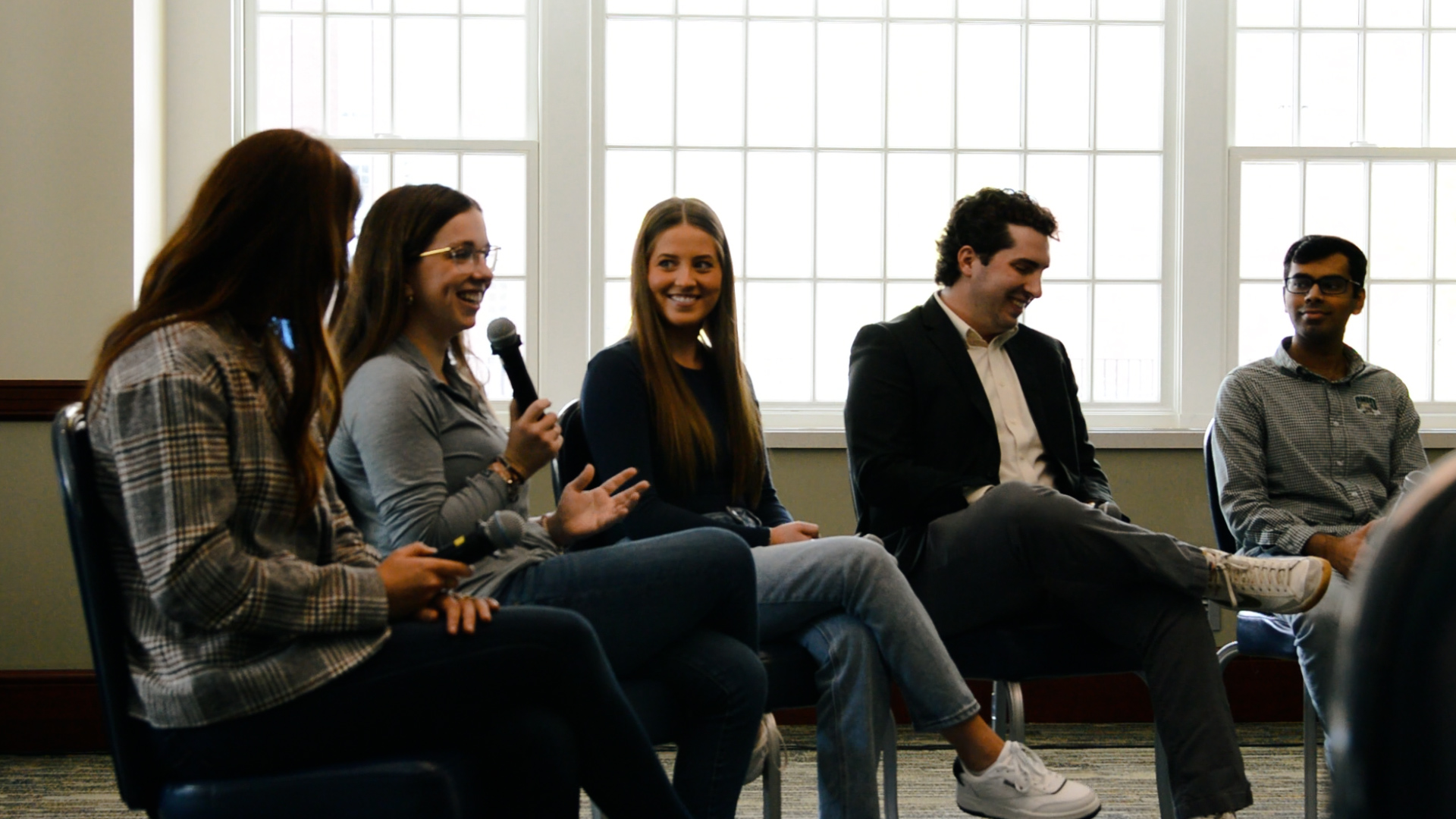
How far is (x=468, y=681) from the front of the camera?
4.24 feet

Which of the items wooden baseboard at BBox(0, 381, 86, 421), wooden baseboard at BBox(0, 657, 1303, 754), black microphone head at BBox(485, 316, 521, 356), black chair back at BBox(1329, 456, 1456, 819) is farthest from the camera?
wooden baseboard at BBox(0, 657, 1303, 754)

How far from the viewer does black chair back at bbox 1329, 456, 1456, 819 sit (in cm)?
37

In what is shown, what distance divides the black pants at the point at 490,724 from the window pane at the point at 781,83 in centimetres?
256

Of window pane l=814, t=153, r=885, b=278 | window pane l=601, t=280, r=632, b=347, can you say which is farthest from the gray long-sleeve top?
window pane l=814, t=153, r=885, b=278

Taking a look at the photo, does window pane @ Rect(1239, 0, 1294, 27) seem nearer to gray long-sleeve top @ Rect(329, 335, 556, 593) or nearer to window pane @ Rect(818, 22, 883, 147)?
window pane @ Rect(818, 22, 883, 147)

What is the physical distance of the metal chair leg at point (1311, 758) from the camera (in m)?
2.44

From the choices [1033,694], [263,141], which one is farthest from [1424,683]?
[1033,694]

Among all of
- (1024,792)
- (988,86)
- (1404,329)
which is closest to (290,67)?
(988,86)

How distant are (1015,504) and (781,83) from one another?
6.30 ft

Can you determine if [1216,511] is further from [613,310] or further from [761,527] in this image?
[613,310]

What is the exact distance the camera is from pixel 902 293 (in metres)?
3.72

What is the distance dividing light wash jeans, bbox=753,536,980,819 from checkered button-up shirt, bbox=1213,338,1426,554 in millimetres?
954

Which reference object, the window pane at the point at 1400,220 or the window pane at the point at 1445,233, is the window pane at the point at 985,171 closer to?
the window pane at the point at 1400,220

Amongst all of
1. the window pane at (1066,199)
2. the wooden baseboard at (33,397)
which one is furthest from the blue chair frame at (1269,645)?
the wooden baseboard at (33,397)
